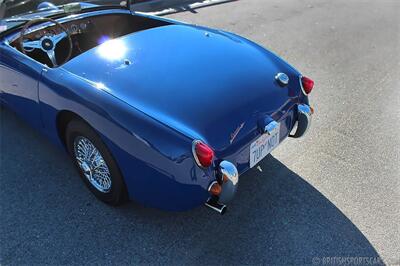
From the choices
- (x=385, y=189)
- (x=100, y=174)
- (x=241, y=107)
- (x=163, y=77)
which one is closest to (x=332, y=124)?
(x=385, y=189)

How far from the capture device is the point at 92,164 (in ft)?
8.34

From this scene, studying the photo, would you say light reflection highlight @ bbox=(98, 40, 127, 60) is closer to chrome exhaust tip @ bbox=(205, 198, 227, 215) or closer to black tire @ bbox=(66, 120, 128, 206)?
black tire @ bbox=(66, 120, 128, 206)

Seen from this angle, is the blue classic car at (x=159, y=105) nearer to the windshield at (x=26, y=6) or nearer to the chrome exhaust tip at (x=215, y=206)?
the chrome exhaust tip at (x=215, y=206)

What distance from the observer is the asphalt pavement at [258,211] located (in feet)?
7.41

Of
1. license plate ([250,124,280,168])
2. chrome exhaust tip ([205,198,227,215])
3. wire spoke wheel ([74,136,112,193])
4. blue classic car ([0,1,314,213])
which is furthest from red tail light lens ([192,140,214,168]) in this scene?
wire spoke wheel ([74,136,112,193])

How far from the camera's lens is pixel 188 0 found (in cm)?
850

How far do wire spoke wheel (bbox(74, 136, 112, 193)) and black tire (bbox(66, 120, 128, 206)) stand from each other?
3cm

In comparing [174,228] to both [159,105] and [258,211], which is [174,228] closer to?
[258,211]

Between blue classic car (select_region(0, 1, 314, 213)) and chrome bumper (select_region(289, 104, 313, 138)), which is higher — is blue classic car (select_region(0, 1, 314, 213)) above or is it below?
above

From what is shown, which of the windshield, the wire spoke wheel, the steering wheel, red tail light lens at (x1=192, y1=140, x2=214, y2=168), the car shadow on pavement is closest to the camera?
red tail light lens at (x1=192, y1=140, x2=214, y2=168)

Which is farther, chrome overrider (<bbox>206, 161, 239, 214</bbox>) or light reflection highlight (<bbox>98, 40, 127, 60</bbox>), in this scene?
light reflection highlight (<bbox>98, 40, 127, 60</bbox>)

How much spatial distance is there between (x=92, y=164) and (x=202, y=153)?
952 mm

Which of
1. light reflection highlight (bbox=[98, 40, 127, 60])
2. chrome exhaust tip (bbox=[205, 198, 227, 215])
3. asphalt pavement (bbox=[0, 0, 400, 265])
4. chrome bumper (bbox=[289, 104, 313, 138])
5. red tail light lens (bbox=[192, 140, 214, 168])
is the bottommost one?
asphalt pavement (bbox=[0, 0, 400, 265])

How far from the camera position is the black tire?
2305 mm
